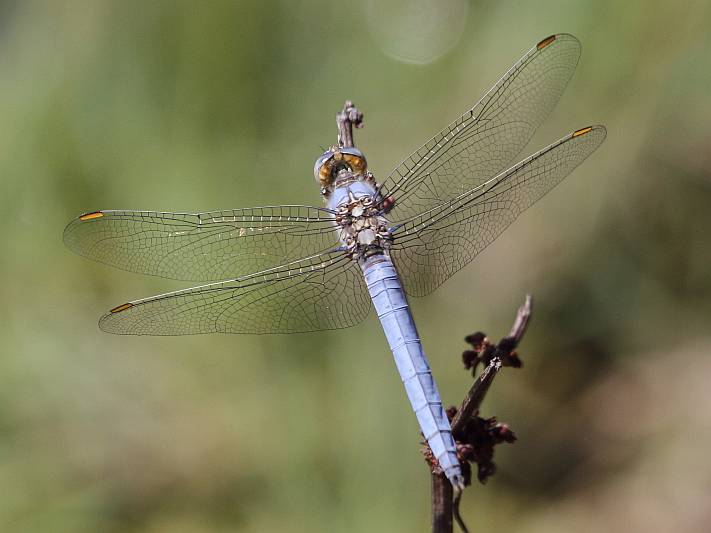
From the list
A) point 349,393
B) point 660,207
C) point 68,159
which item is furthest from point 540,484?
point 68,159

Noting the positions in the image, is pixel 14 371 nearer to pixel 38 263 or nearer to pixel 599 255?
pixel 38 263

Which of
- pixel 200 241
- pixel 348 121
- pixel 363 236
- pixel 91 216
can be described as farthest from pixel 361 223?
pixel 91 216

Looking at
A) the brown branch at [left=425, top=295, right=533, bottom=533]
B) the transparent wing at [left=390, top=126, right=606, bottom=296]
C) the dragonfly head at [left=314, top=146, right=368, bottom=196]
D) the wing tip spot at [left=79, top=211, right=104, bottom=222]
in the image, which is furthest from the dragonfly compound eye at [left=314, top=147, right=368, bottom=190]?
Answer: the brown branch at [left=425, top=295, right=533, bottom=533]

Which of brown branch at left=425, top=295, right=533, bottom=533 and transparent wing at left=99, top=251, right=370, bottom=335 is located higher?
transparent wing at left=99, top=251, right=370, bottom=335

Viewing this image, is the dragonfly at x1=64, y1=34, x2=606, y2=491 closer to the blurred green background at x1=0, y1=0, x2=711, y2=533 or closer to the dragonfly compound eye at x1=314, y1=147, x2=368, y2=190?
the dragonfly compound eye at x1=314, y1=147, x2=368, y2=190

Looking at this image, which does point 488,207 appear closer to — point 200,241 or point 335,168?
point 335,168

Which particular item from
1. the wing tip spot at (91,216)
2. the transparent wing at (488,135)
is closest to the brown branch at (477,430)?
the transparent wing at (488,135)
